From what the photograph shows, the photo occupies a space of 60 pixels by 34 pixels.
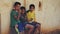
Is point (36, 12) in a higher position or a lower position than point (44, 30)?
higher

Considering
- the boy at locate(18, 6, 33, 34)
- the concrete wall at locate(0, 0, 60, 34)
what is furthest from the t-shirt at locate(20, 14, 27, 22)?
the concrete wall at locate(0, 0, 60, 34)

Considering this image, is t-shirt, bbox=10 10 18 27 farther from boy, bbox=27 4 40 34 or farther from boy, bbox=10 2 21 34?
boy, bbox=27 4 40 34

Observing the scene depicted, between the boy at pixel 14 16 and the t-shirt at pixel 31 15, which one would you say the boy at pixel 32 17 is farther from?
the boy at pixel 14 16

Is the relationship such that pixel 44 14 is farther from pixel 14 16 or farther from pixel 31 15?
pixel 14 16

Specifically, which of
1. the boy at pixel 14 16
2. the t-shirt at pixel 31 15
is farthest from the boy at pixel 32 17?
the boy at pixel 14 16

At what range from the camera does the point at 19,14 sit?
1886 mm

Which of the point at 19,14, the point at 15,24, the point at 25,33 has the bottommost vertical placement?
the point at 25,33

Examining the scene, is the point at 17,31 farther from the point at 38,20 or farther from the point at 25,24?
the point at 38,20

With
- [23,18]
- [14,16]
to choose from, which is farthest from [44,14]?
[14,16]

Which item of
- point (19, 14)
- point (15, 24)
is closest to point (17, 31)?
point (15, 24)

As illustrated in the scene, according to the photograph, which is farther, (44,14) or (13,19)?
(44,14)

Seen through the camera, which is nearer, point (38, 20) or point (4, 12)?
point (4, 12)

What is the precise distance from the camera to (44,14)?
2031 mm

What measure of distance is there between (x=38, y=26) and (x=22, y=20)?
0.23m
